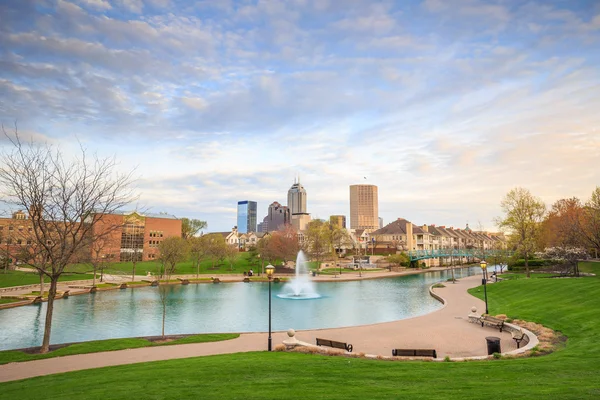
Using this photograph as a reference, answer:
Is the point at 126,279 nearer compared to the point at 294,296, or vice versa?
the point at 294,296

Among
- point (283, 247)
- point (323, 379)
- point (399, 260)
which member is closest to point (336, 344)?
point (323, 379)

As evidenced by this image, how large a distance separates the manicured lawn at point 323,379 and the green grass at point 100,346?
14.7 feet

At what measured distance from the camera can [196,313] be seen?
31.0 m

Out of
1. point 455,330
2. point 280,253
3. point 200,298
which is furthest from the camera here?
point 280,253

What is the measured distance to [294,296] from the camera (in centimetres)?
4284

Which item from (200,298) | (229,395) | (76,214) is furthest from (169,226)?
(229,395)

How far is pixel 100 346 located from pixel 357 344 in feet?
41.9

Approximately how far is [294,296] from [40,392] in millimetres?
33579

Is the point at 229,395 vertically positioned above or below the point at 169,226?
below

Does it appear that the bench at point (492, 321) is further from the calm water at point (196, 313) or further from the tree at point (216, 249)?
the tree at point (216, 249)

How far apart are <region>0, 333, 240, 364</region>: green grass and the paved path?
647mm

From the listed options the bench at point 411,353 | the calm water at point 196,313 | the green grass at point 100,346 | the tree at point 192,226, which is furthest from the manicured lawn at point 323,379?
the tree at point 192,226

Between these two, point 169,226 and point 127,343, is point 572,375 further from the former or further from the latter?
point 169,226

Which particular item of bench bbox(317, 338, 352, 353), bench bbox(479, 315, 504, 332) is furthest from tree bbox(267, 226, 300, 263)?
bench bbox(317, 338, 352, 353)
